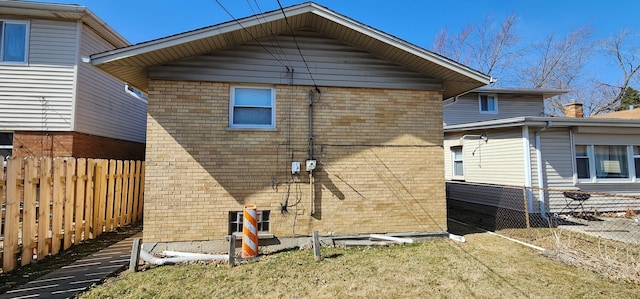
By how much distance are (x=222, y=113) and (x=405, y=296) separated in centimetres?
489

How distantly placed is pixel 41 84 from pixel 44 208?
18.9 feet

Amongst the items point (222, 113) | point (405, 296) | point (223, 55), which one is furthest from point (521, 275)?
point (223, 55)

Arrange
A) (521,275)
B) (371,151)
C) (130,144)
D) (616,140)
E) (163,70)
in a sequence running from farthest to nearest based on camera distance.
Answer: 1. (130,144)
2. (616,140)
3. (371,151)
4. (163,70)
5. (521,275)

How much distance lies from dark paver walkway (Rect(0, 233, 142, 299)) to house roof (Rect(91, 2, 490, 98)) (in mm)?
3773

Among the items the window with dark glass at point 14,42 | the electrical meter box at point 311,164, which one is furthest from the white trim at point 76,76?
the electrical meter box at point 311,164

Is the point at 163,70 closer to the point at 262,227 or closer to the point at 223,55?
the point at 223,55

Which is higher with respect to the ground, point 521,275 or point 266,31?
point 266,31

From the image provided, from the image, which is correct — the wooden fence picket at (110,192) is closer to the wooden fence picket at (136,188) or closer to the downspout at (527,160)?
the wooden fence picket at (136,188)

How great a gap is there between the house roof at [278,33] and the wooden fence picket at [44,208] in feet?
7.23

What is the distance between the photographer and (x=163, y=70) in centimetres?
625

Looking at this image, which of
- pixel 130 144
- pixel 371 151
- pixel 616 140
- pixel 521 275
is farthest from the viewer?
pixel 130 144

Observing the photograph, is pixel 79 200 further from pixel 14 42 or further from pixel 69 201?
pixel 14 42

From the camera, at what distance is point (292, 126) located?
6.59m

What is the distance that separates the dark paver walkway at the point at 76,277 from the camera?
168 inches
